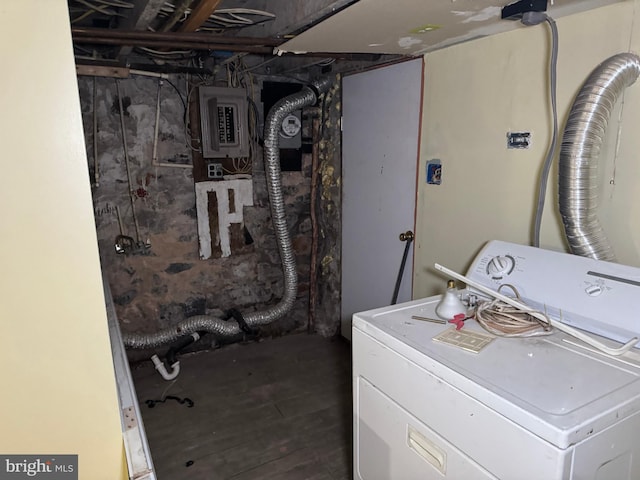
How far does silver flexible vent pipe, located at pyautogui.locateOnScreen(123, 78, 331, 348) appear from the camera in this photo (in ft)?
10.1

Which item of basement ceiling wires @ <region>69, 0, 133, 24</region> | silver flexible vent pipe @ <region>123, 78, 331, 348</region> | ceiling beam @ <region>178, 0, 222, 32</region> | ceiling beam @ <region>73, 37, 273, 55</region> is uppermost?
basement ceiling wires @ <region>69, 0, 133, 24</region>

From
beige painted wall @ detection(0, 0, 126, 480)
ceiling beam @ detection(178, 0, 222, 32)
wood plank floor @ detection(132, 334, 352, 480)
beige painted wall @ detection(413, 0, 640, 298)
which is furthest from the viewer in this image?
wood plank floor @ detection(132, 334, 352, 480)

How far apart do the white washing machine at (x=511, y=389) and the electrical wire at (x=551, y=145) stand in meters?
0.14

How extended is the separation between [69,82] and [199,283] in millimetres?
2406

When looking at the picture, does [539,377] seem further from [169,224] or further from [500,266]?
[169,224]

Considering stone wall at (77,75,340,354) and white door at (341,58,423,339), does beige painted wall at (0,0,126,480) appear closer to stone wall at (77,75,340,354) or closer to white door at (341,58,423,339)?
white door at (341,58,423,339)

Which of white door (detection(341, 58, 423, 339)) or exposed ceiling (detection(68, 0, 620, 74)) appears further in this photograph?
white door (detection(341, 58, 423, 339))

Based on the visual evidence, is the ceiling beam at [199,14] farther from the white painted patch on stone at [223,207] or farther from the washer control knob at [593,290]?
the washer control knob at [593,290]

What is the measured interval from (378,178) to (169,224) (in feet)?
4.76

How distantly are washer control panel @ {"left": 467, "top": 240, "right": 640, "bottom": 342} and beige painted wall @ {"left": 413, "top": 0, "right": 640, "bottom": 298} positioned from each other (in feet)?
0.67

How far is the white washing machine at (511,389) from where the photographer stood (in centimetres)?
101

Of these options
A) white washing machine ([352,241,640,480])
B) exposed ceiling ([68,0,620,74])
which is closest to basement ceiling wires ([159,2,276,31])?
exposed ceiling ([68,0,620,74])

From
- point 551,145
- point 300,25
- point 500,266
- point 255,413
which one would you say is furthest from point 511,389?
point 255,413

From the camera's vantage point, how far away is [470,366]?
1205 millimetres
